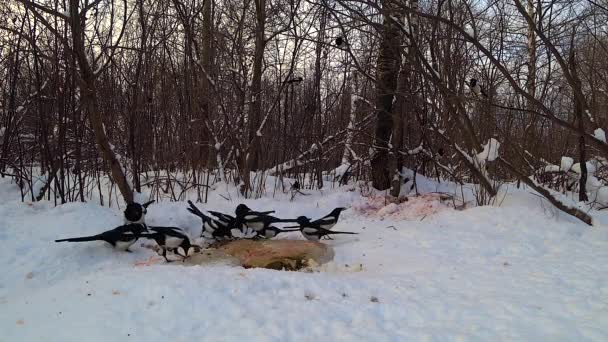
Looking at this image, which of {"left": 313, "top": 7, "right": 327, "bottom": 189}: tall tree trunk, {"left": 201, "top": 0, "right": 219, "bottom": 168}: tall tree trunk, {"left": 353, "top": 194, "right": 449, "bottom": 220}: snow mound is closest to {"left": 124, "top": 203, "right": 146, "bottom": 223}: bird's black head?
{"left": 201, "top": 0, "right": 219, "bottom": 168}: tall tree trunk

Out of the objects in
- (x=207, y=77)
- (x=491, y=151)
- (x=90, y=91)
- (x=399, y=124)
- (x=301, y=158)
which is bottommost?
(x=301, y=158)

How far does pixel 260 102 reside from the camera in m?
8.55

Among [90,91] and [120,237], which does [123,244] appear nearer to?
[120,237]

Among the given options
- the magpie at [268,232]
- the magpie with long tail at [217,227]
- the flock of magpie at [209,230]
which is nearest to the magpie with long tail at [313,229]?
the flock of magpie at [209,230]

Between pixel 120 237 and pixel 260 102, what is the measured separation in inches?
178

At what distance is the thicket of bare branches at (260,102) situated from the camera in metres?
6.39

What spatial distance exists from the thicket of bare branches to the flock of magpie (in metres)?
1.26

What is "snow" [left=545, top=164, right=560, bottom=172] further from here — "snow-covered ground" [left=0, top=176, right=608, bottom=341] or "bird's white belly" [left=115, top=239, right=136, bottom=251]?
"bird's white belly" [left=115, top=239, right=136, bottom=251]

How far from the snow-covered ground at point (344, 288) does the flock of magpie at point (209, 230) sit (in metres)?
0.22

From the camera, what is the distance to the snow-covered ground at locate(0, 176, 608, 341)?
2570 mm

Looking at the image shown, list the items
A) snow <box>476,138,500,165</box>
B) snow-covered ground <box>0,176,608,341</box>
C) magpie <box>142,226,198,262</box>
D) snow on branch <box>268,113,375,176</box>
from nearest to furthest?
snow-covered ground <box>0,176,608,341</box>, magpie <box>142,226,198,262</box>, snow <box>476,138,500,165</box>, snow on branch <box>268,113,375,176</box>

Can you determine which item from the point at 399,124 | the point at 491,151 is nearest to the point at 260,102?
the point at 399,124

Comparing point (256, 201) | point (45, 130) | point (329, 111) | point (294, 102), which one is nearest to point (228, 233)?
point (256, 201)

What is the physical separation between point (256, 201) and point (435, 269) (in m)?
3.70
